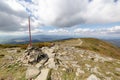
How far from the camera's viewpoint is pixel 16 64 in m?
27.2

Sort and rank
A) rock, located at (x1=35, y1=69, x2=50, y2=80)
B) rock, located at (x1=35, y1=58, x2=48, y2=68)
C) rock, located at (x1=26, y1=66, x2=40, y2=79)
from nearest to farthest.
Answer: rock, located at (x1=35, y1=69, x2=50, y2=80) → rock, located at (x1=26, y1=66, x2=40, y2=79) → rock, located at (x1=35, y1=58, x2=48, y2=68)

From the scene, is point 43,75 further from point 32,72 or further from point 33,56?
point 33,56

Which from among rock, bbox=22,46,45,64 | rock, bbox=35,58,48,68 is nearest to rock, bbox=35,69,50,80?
rock, bbox=35,58,48,68

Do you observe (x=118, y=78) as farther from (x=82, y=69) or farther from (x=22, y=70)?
(x=22, y=70)

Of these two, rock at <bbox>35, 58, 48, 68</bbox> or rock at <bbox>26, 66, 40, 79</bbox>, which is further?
rock at <bbox>35, 58, 48, 68</bbox>

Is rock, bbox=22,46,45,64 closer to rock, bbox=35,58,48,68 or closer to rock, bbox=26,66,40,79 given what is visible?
rock, bbox=35,58,48,68

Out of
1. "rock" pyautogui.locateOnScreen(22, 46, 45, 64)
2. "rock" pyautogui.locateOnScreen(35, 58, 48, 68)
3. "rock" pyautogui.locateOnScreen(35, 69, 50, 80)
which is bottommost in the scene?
"rock" pyautogui.locateOnScreen(35, 69, 50, 80)

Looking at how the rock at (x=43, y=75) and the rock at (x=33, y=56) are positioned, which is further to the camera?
the rock at (x=33, y=56)

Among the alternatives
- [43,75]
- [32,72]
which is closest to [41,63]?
[32,72]

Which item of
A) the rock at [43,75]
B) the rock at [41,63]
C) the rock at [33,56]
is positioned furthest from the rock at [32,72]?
the rock at [33,56]

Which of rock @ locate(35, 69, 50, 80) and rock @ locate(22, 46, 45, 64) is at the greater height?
rock @ locate(22, 46, 45, 64)

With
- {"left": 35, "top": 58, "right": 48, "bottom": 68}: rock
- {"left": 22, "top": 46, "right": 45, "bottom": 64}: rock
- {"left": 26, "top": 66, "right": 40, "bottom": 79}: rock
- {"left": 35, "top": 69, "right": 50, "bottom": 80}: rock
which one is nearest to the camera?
{"left": 35, "top": 69, "right": 50, "bottom": 80}: rock

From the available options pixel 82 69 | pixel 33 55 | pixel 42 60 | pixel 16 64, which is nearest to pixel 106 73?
pixel 82 69

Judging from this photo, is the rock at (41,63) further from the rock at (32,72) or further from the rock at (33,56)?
the rock at (32,72)
